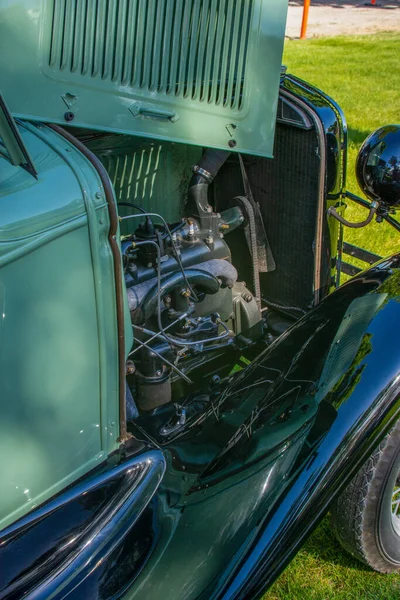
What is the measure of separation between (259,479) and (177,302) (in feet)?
2.39

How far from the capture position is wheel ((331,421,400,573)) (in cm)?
175

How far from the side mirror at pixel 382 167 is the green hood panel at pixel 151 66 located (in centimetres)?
41

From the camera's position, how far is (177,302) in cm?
197

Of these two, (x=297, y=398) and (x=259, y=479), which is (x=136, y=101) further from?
(x=259, y=479)

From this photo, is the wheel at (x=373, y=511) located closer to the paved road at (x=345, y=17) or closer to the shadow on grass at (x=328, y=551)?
the shadow on grass at (x=328, y=551)

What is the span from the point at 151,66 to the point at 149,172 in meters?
0.49

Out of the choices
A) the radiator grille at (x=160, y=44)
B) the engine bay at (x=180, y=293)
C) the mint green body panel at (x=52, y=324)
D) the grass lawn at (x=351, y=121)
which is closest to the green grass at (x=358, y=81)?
the grass lawn at (x=351, y=121)

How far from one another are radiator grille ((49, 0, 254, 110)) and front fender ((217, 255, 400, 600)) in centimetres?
72

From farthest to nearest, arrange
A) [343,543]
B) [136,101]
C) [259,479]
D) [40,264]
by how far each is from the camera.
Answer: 1. [343,543]
2. [136,101]
3. [259,479]
4. [40,264]

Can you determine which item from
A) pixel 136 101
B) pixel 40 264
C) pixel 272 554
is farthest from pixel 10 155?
pixel 272 554

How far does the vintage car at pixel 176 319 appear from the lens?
1.25m

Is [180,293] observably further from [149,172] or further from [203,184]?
[149,172]

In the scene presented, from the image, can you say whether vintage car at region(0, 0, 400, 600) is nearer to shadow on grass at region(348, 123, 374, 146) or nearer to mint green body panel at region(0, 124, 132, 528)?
mint green body panel at region(0, 124, 132, 528)

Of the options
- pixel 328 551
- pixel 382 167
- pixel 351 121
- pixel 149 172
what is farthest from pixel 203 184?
pixel 351 121
